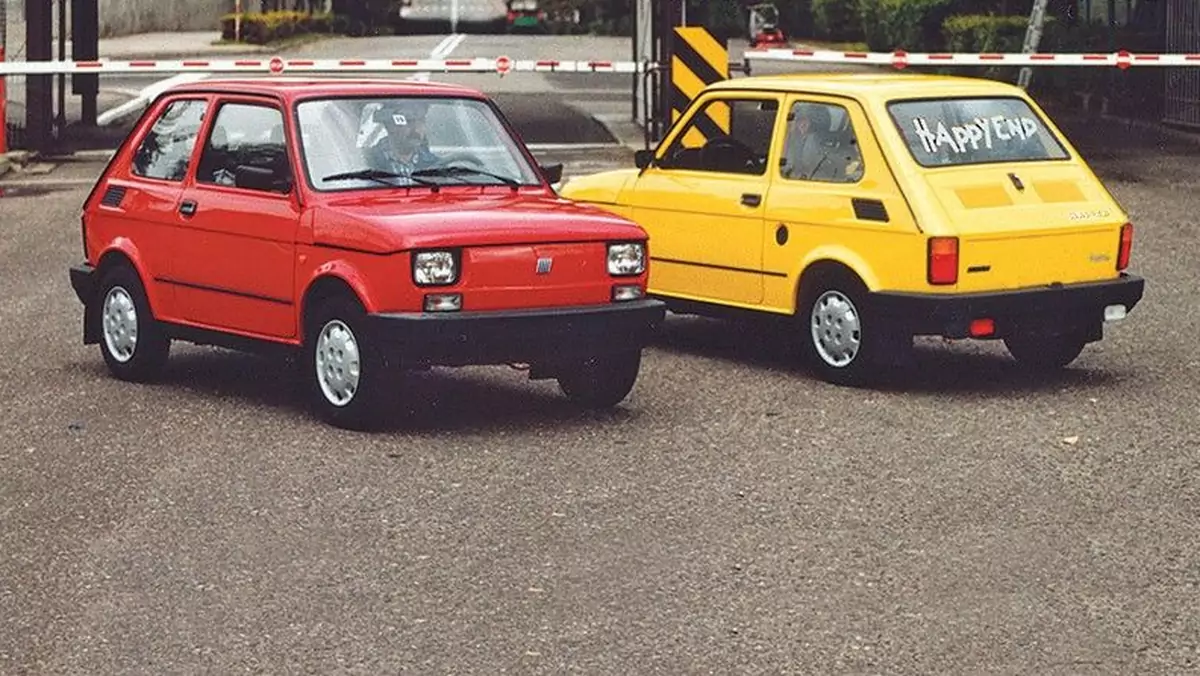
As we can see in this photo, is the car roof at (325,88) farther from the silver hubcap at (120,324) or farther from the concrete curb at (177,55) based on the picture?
the concrete curb at (177,55)

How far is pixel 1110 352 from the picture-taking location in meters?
13.9

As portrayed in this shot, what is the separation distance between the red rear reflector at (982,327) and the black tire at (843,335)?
0.31 metres

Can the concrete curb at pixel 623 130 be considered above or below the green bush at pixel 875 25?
below

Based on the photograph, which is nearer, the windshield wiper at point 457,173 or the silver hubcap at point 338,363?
the silver hubcap at point 338,363

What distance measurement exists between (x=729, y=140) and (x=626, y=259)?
2.48 meters

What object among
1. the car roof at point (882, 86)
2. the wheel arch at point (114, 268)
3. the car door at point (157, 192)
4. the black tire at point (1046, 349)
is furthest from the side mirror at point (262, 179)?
the black tire at point (1046, 349)

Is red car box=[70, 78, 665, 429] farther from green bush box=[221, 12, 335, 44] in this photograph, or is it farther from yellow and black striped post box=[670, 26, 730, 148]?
green bush box=[221, 12, 335, 44]

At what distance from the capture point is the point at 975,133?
1297cm

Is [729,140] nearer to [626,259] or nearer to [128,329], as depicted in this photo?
[626,259]

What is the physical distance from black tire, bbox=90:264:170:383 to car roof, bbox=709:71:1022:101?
11.2 ft

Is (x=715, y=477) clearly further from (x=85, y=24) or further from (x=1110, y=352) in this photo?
(x=85, y=24)

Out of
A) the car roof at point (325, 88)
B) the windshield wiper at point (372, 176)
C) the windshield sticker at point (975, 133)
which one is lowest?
the windshield wiper at point (372, 176)

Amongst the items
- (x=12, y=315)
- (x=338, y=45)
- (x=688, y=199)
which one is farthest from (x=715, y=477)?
(x=338, y=45)

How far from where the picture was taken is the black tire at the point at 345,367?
11.0m
